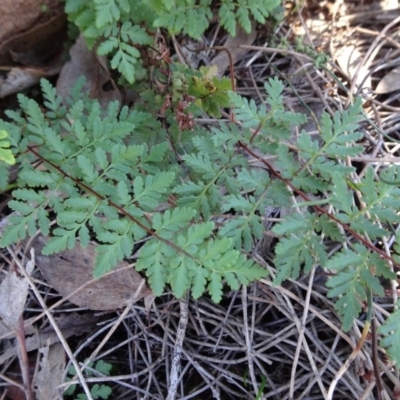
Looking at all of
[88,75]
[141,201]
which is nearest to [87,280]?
[141,201]

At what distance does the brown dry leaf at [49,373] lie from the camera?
2.57 metres

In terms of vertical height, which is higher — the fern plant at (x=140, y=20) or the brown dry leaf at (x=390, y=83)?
the fern plant at (x=140, y=20)

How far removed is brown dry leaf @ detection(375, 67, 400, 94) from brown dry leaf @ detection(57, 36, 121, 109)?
157 centimetres

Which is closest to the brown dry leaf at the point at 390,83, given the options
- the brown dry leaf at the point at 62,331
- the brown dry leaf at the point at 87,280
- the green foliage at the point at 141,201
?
the green foliage at the point at 141,201

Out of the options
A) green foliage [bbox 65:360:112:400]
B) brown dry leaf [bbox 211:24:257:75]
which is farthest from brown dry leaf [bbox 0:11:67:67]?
green foliage [bbox 65:360:112:400]

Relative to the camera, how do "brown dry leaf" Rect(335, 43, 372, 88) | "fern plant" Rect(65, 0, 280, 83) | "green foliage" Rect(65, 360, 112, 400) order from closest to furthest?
"fern plant" Rect(65, 0, 280, 83) < "green foliage" Rect(65, 360, 112, 400) < "brown dry leaf" Rect(335, 43, 372, 88)

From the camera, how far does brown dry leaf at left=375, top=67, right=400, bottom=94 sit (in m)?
2.93

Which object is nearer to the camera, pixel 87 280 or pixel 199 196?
pixel 199 196

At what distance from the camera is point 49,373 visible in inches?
103

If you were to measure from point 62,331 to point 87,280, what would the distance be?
34 centimetres

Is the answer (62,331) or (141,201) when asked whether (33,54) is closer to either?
(141,201)

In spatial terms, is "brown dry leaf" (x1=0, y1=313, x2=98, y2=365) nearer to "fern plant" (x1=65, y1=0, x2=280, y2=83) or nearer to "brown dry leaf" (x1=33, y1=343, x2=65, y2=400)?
"brown dry leaf" (x1=33, y1=343, x2=65, y2=400)

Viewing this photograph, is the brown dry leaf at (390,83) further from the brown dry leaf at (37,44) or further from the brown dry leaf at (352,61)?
the brown dry leaf at (37,44)

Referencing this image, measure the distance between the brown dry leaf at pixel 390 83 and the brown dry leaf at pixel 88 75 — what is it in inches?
62.0
